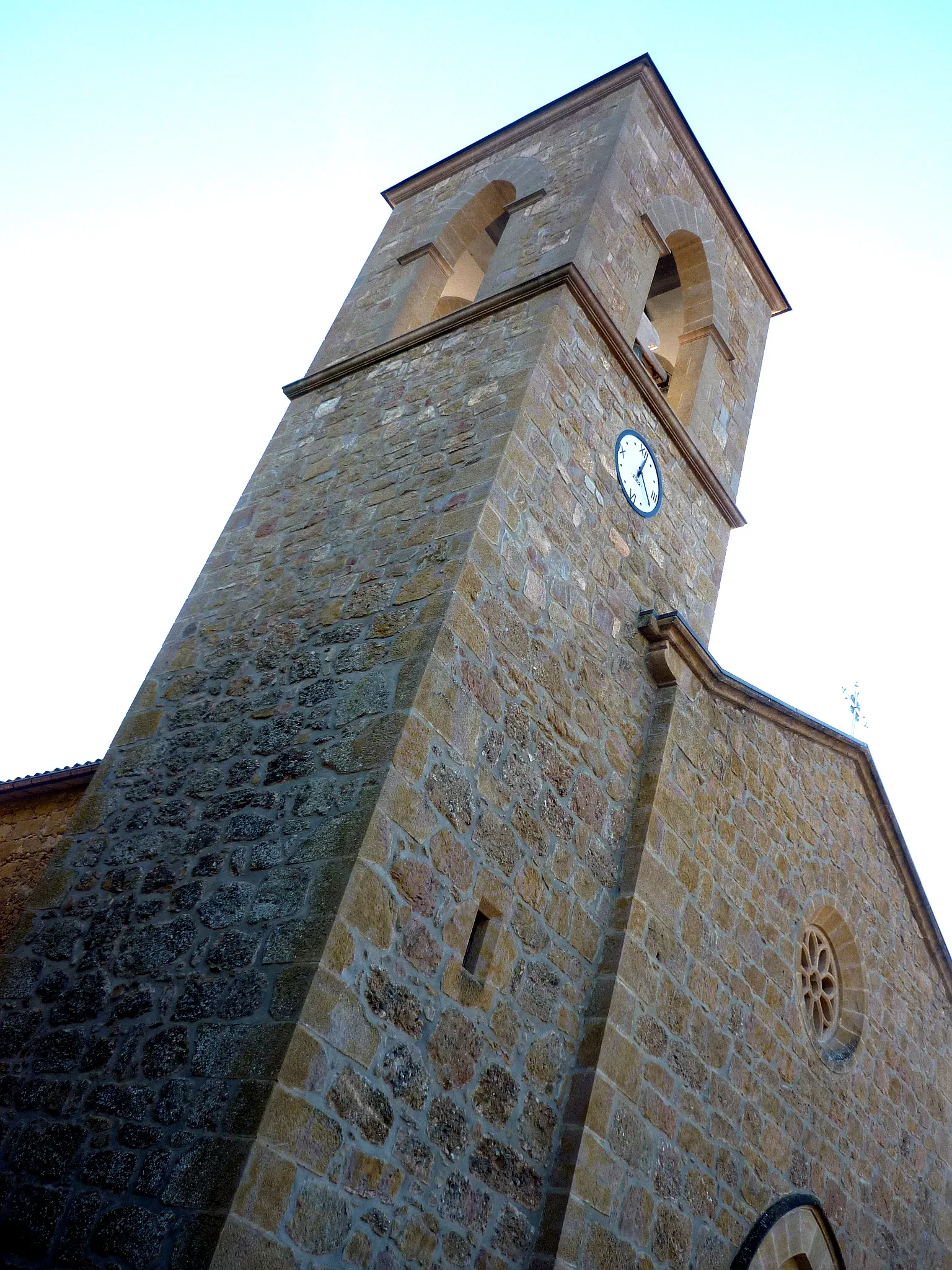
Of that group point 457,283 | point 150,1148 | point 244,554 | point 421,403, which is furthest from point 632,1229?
point 457,283

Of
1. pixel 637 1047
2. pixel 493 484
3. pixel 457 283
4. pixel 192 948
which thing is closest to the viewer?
pixel 192 948

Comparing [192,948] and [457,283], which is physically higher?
[457,283]

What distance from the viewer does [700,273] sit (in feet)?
33.1

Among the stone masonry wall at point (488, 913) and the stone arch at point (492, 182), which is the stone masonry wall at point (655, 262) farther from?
the stone masonry wall at point (488, 913)

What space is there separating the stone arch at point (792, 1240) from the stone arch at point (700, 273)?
6.68 meters

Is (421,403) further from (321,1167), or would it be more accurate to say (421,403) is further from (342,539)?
(321,1167)

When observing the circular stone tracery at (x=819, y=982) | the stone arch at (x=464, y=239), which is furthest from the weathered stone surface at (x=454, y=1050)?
the stone arch at (x=464, y=239)

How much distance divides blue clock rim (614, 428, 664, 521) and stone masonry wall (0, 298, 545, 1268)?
94 cm

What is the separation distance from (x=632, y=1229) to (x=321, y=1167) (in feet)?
6.31

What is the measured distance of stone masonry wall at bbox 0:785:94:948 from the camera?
7.27 meters

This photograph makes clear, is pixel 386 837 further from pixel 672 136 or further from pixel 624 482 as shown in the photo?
pixel 672 136

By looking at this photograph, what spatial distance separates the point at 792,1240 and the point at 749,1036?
44.6 inches

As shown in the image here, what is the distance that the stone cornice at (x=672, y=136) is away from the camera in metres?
9.72

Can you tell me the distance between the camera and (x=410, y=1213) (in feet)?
14.9
